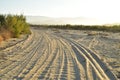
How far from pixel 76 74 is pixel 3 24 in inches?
892

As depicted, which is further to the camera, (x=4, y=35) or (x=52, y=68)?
(x=4, y=35)

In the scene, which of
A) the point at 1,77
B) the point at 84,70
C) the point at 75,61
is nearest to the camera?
the point at 1,77

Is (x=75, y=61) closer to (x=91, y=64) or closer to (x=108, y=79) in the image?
(x=91, y=64)

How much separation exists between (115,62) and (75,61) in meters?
2.10

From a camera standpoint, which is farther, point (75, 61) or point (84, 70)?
point (75, 61)

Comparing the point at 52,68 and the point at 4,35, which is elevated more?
the point at 4,35

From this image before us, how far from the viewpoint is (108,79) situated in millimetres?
11812

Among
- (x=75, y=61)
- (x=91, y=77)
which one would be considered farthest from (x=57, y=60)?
(x=91, y=77)

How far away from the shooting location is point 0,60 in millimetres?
16172

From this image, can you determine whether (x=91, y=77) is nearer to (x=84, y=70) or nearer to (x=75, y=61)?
(x=84, y=70)

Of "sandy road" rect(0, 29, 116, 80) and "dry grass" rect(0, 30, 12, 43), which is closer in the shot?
"sandy road" rect(0, 29, 116, 80)

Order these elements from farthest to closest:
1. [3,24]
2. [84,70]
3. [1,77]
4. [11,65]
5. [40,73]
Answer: [3,24], [11,65], [84,70], [40,73], [1,77]

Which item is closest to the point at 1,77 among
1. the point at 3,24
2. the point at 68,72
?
the point at 68,72

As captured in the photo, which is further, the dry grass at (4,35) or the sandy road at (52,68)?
the dry grass at (4,35)
